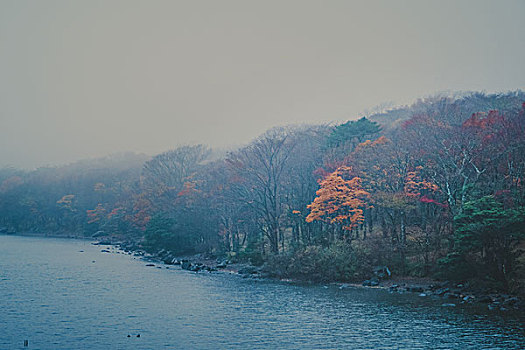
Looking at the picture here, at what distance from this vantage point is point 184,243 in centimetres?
5822

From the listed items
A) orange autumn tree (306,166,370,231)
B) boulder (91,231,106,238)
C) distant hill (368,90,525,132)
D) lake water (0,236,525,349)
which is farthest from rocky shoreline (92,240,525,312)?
boulder (91,231,106,238)

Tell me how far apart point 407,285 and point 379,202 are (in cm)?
728

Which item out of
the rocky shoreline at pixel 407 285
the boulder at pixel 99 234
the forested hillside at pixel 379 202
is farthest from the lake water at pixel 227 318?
the boulder at pixel 99 234

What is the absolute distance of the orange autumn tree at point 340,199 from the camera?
3837 cm

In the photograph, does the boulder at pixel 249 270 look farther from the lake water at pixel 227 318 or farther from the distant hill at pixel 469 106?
the distant hill at pixel 469 106

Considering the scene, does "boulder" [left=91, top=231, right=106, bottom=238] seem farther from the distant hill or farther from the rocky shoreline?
the distant hill

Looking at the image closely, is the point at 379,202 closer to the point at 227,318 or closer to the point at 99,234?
the point at 227,318

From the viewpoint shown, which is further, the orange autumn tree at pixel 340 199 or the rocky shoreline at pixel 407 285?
the orange autumn tree at pixel 340 199

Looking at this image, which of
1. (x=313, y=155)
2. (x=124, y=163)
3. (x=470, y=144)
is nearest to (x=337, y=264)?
(x=470, y=144)


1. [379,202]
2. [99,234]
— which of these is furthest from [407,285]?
[99,234]

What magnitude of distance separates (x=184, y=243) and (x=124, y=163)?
8196cm

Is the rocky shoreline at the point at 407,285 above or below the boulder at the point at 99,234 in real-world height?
below

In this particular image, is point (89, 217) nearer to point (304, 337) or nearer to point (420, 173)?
point (420, 173)

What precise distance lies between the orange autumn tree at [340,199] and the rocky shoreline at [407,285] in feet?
19.3
